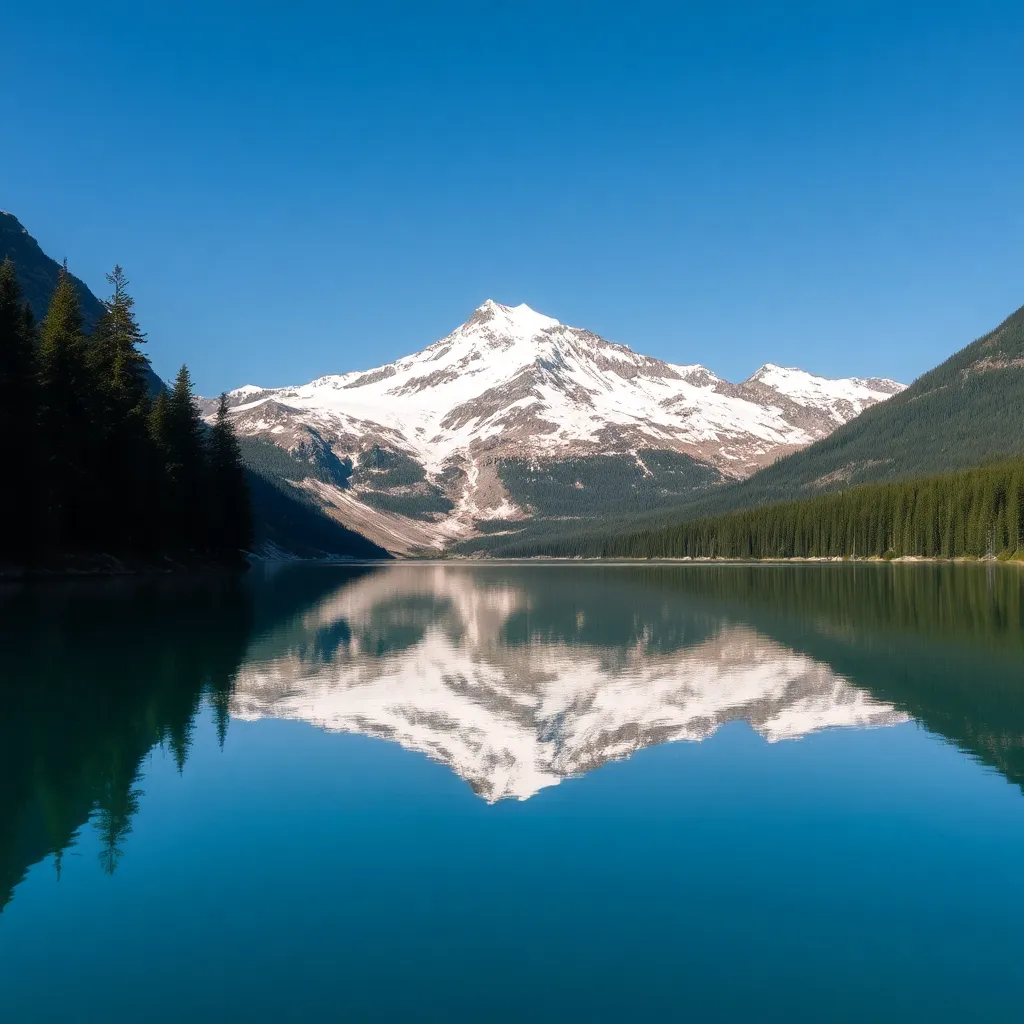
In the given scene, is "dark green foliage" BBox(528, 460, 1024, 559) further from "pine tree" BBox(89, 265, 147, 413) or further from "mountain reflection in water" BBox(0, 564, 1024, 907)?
"pine tree" BBox(89, 265, 147, 413)

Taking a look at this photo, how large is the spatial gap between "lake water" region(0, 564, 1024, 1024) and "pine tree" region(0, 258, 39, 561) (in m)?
35.8

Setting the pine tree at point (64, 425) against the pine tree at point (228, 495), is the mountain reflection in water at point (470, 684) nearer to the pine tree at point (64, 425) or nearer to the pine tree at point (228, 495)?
the pine tree at point (64, 425)

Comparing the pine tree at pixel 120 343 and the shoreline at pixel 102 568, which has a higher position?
the pine tree at pixel 120 343

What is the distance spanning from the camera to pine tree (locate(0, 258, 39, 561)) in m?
68.1

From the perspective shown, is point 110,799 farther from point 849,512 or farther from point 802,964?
point 849,512

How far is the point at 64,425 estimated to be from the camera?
256ft

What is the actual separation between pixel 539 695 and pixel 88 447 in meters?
62.1

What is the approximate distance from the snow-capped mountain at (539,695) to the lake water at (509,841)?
207mm

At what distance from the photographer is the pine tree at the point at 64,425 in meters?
76.4

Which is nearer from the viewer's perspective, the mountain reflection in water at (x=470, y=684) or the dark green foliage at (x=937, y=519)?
the mountain reflection in water at (x=470, y=684)

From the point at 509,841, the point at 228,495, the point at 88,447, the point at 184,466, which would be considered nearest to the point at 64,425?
the point at 88,447

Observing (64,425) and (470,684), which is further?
(64,425)

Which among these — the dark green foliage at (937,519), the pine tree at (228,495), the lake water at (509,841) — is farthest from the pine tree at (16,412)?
the dark green foliage at (937,519)

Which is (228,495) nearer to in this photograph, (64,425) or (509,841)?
(64,425)
